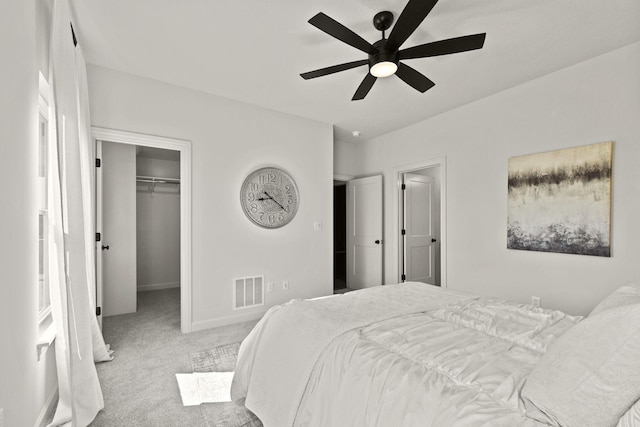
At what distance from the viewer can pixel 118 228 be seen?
392 cm

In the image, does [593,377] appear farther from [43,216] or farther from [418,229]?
[418,229]

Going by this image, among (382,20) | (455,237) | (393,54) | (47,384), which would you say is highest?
(382,20)

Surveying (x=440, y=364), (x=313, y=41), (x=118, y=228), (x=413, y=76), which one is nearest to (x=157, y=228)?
(x=118, y=228)

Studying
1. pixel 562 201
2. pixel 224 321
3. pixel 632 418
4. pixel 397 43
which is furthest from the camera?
pixel 224 321

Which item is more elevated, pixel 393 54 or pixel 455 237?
pixel 393 54

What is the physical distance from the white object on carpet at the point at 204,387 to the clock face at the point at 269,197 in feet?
6.06

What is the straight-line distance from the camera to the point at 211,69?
2893 millimetres

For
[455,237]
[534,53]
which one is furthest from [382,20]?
[455,237]

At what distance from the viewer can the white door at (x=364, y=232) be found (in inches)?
192

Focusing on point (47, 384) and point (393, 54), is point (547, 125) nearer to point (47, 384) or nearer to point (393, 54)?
point (393, 54)

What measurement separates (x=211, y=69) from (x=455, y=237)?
11.3ft

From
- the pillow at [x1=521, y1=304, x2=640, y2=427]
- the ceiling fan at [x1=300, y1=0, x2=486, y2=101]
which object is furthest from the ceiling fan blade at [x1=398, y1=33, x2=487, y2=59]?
the pillow at [x1=521, y1=304, x2=640, y2=427]

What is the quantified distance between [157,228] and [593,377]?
5800 mm

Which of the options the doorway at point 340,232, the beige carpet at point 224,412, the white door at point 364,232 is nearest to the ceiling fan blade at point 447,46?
the beige carpet at point 224,412
